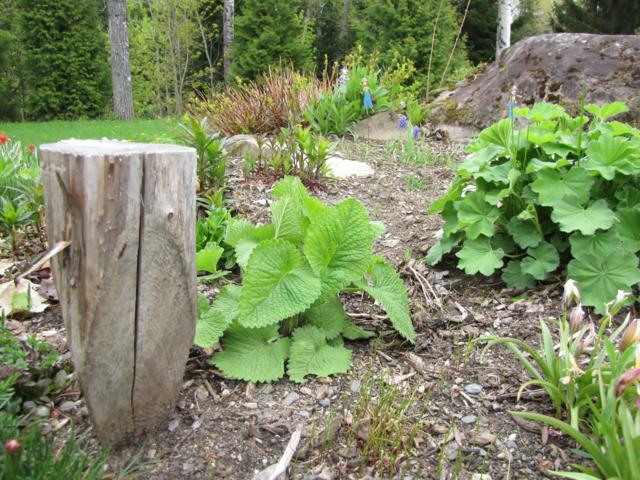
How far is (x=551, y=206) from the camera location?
7.82ft

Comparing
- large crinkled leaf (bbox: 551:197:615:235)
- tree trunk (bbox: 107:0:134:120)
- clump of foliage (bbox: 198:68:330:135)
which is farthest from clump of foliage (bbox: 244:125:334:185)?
tree trunk (bbox: 107:0:134:120)

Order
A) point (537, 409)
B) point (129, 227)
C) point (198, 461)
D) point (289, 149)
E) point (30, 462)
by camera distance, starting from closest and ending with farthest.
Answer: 1. point (30, 462)
2. point (129, 227)
3. point (198, 461)
4. point (537, 409)
5. point (289, 149)

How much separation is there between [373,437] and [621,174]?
167 centimetres

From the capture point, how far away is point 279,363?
1862 millimetres

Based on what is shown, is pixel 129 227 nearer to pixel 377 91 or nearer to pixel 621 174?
pixel 621 174

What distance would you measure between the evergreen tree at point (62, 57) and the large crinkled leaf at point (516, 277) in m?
13.0

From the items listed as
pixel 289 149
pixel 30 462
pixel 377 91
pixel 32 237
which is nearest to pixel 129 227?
pixel 30 462

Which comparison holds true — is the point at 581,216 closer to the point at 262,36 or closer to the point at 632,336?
the point at 632,336

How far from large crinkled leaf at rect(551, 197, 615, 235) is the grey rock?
4.27ft

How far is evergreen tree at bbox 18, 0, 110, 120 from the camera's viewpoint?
40.6 feet

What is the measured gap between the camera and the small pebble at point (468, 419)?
170 cm

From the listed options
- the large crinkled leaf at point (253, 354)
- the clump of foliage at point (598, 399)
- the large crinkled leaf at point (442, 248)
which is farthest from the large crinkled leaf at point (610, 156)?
the large crinkled leaf at point (253, 354)

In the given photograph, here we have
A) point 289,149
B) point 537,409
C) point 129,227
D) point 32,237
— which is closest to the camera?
point 129,227

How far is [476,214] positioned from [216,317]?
4.55 ft
